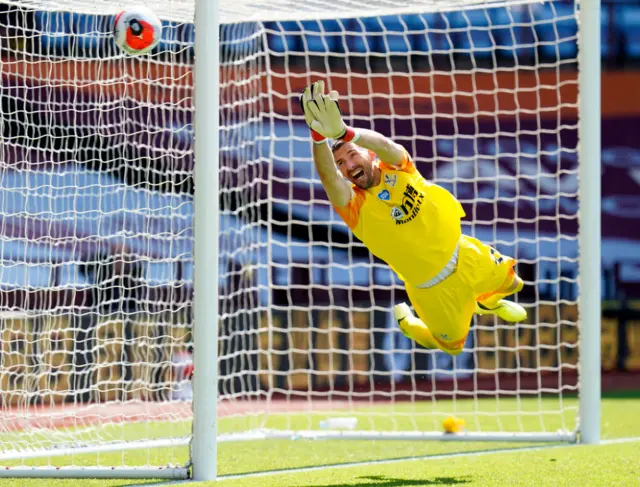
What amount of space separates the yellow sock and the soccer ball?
2244 millimetres

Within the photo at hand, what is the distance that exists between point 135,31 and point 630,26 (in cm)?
1299

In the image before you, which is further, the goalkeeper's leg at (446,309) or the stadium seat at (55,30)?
the stadium seat at (55,30)

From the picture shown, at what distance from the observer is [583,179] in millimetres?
7344

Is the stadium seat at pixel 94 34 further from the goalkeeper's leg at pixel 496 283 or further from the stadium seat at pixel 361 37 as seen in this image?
the stadium seat at pixel 361 37

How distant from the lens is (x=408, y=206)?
5.84 m

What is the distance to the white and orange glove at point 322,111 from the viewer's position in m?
5.17

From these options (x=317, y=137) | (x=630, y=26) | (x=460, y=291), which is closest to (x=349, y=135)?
(x=317, y=137)

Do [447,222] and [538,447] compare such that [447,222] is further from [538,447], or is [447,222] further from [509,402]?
[509,402]

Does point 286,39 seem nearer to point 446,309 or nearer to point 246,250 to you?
point 246,250

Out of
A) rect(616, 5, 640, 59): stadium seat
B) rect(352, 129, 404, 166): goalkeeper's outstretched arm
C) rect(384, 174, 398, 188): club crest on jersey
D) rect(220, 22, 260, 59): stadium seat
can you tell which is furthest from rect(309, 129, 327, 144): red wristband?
rect(616, 5, 640, 59): stadium seat

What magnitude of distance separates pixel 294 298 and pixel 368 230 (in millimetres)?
9346

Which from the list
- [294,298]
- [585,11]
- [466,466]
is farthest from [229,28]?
[294,298]

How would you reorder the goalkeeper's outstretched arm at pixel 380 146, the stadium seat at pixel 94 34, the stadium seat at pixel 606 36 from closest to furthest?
the goalkeeper's outstretched arm at pixel 380 146
the stadium seat at pixel 94 34
the stadium seat at pixel 606 36

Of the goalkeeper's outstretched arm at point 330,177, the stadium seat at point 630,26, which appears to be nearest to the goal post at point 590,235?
the goalkeeper's outstretched arm at point 330,177
